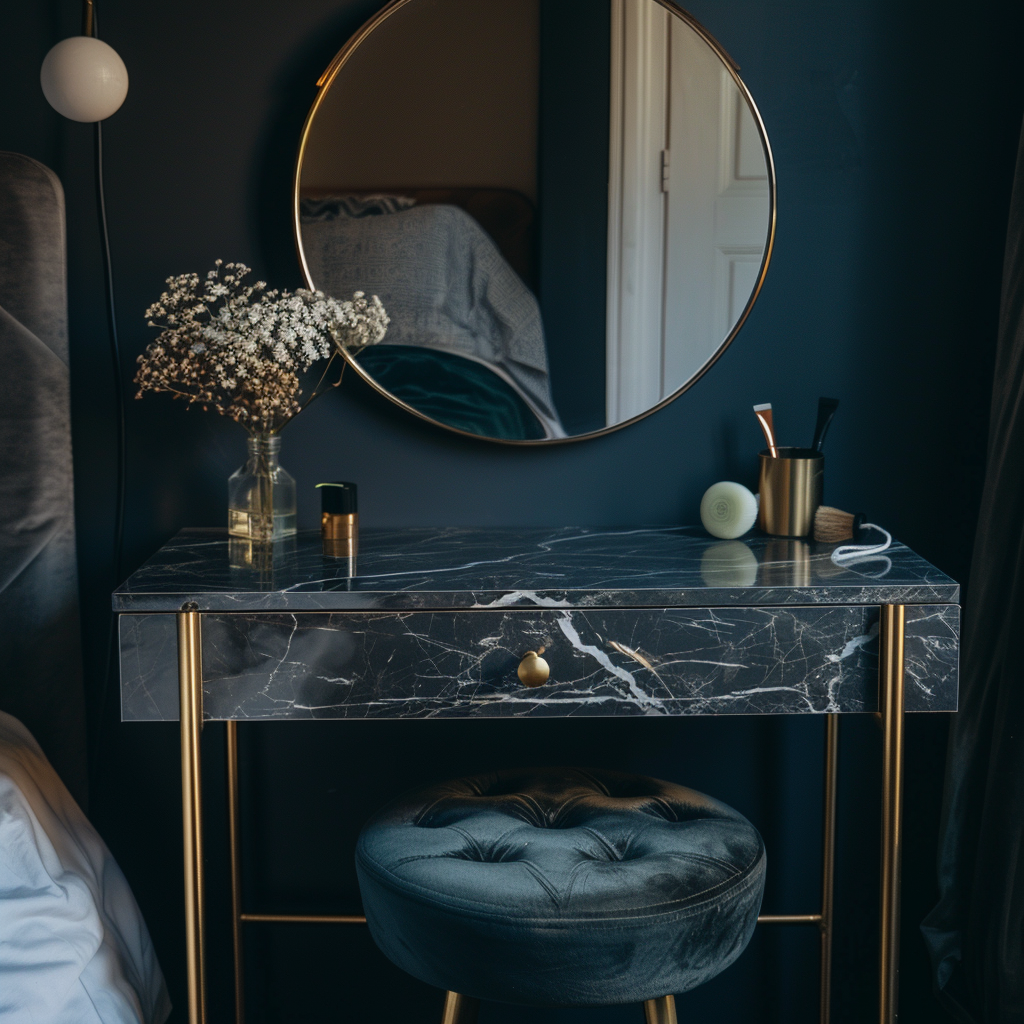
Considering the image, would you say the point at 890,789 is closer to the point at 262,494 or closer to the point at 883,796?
the point at 883,796

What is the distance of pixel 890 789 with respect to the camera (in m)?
1.31

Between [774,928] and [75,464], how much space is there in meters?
1.43

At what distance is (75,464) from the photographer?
1.65m

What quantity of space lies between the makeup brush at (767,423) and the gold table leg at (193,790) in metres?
0.89

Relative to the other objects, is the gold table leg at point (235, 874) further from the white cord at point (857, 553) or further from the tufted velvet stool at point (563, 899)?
the white cord at point (857, 553)

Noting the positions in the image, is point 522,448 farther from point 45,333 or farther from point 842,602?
point 45,333

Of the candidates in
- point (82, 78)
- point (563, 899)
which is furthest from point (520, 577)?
point (82, 78)

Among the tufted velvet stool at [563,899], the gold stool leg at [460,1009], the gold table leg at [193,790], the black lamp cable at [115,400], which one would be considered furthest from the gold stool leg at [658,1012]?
the black lamp cable at [115,400]

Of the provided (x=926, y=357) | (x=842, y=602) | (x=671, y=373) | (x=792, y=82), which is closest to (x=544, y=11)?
(x=792, y=82)

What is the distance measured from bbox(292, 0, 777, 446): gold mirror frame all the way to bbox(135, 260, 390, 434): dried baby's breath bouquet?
0.31ft

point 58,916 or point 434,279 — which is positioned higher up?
point 434,279

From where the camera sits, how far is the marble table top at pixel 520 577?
125 centimetres

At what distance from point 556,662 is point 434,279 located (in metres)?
0.67

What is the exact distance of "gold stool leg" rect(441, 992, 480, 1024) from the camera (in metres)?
1.28
